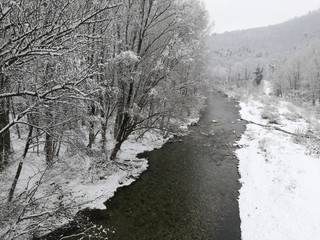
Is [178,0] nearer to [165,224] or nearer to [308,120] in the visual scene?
[165,224]

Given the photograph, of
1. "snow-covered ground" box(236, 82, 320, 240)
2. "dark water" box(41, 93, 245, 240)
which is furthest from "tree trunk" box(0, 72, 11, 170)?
"snow-covered ground" box(236, 82, 320, 240)

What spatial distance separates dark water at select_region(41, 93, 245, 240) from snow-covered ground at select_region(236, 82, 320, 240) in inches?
25.9

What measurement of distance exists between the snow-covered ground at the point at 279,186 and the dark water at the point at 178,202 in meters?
0.66

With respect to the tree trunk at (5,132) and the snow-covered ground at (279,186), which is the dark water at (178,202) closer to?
A: the snow-covered ground at (279,186)

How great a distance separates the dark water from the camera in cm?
891

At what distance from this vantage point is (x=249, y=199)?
38.0ft

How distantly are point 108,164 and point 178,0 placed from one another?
871cm

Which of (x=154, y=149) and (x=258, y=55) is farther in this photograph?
(x=258, y=55)

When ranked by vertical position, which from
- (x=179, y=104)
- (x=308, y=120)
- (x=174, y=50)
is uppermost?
Result: (x=174, y=50)

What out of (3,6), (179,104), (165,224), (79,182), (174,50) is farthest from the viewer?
(179,104)

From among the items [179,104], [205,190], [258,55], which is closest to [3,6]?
[179,104]

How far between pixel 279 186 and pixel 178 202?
5.40m

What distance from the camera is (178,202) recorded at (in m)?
11.0

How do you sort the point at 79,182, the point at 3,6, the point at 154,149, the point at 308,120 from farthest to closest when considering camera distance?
the point at 308,120
the point at 154,149
the point at 79,182
the point at 3,6
